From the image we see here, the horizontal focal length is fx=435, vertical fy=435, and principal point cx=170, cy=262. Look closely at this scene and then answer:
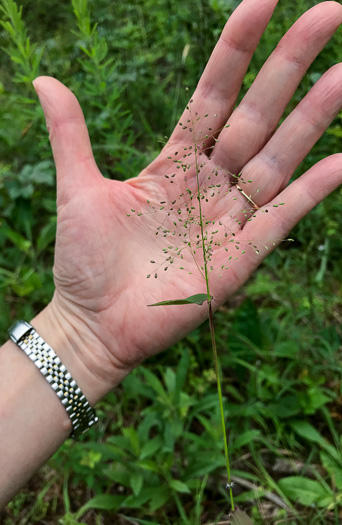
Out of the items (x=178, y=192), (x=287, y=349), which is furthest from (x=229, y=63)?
(x=287, y=349)

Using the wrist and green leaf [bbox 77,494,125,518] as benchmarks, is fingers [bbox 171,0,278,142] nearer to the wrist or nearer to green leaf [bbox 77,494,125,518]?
the wrist

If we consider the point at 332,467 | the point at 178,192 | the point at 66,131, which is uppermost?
the point at 66,131

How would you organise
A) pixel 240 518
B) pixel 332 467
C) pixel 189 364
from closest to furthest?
pixel 240 518 → pixel 332 467 → pixel 189 364

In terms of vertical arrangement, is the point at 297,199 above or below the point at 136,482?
above

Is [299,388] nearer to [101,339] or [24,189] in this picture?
[101,339]

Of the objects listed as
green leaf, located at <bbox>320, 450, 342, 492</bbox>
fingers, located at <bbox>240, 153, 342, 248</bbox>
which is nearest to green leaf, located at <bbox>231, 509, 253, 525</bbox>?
fingers, located at <bbox>240, 153, 342, 248</bbox>

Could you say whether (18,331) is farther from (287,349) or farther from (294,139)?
(294,139)
